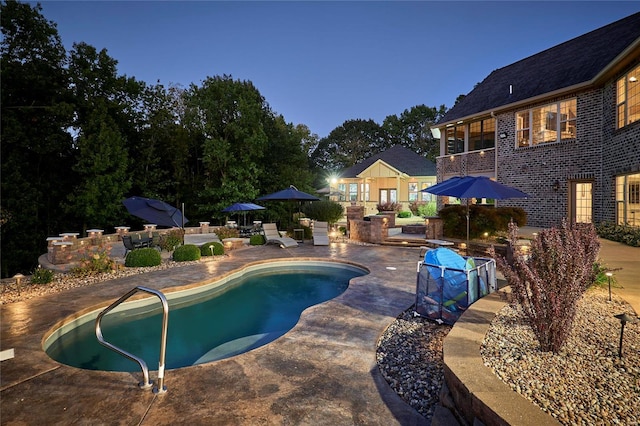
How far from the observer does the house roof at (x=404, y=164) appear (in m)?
29.4

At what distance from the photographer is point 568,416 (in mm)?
2416

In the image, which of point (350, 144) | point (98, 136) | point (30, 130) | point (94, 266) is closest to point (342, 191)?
point (350, 144)

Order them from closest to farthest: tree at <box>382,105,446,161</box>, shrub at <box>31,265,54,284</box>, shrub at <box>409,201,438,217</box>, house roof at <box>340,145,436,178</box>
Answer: shrub at <box>31,265,54,284</box> → shrub at <box>409,201,438,217</box> → house roof at <box>340,145,436,178</box> → tree at <box>382,105,446,161</box>

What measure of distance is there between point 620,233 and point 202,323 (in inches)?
479

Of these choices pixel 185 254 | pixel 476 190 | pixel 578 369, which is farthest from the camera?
pixel 185 254

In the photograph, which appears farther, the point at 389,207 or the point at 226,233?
the point at 389,207

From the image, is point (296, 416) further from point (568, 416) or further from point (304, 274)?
point (304, 274)

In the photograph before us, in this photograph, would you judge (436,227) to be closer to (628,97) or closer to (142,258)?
(628,97)

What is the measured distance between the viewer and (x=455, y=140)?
66.3 ft

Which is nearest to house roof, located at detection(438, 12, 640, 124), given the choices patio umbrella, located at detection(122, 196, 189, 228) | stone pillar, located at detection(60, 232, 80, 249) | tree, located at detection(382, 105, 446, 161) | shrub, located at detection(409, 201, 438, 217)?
shrub, located at detection(409, 201, 438, 217)

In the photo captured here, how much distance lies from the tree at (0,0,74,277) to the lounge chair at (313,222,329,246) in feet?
47.3

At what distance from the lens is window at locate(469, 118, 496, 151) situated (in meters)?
17.7

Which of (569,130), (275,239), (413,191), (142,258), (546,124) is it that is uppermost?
(546,124)

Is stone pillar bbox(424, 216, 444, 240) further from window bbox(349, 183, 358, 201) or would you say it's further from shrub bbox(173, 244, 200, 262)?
window bbox(349, 183, 358, 201)
